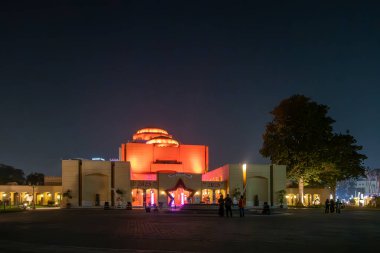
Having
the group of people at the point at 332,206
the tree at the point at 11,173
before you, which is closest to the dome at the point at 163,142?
the group of people at the point at 332,206

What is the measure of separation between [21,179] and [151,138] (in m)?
59.3

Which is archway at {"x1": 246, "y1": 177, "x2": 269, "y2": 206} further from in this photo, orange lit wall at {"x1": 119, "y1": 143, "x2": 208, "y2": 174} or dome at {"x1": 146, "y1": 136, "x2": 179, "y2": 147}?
dome at {"x1": 146, "y1": 136, "x2": 179, "y2": 147}

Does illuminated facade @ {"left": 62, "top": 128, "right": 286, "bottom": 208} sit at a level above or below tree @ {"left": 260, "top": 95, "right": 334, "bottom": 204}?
below

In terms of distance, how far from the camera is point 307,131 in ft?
211

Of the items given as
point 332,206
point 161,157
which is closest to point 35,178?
point 161,157

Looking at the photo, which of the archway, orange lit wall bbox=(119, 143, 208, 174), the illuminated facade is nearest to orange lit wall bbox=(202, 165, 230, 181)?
the illuminated facade

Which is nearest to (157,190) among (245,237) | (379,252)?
(245,237)

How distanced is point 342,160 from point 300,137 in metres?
6.92

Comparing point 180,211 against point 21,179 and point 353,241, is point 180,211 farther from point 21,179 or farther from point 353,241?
point 21,179

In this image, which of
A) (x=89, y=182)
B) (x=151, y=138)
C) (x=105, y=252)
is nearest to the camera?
(x=105, y=252)

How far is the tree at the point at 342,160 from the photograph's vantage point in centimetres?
6462

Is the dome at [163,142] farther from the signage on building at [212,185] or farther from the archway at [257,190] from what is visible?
the archway at [257,190]

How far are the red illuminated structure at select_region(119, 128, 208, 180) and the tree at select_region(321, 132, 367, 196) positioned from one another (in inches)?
940

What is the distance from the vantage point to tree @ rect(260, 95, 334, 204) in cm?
6431
